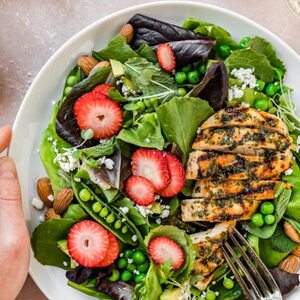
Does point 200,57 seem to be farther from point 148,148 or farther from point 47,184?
point 47,184

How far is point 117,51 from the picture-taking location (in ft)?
8.50

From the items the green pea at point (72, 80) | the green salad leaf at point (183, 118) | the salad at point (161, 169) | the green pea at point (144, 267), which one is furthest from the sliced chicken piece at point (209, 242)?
the green pea at point (72, 80)

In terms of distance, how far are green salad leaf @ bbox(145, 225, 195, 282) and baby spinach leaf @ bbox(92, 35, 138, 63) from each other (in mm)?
767

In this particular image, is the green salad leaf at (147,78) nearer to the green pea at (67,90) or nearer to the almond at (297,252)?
the green pea at (67,90)

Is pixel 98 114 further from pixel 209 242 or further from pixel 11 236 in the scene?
pixel 209 242

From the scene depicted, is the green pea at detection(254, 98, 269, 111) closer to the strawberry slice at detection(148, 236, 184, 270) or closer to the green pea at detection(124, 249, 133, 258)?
the strawberry slice at detection(148, 236, 184, 270)

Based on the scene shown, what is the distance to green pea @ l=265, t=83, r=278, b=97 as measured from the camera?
273 centimetres

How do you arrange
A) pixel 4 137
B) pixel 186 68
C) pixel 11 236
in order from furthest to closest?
pixel 186 68, pixel 4 137, pixel 11 236

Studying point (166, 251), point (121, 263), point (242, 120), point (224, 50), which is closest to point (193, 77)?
point (224, 50)

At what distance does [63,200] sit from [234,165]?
2.49 feet

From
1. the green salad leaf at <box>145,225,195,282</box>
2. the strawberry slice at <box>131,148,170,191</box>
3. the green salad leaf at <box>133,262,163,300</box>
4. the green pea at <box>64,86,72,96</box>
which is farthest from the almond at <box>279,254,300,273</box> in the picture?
the green pea at <box>64,86,72,96</box>

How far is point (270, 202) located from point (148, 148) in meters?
0.61

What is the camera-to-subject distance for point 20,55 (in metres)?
2.87

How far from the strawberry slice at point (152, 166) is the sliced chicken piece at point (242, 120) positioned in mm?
248
